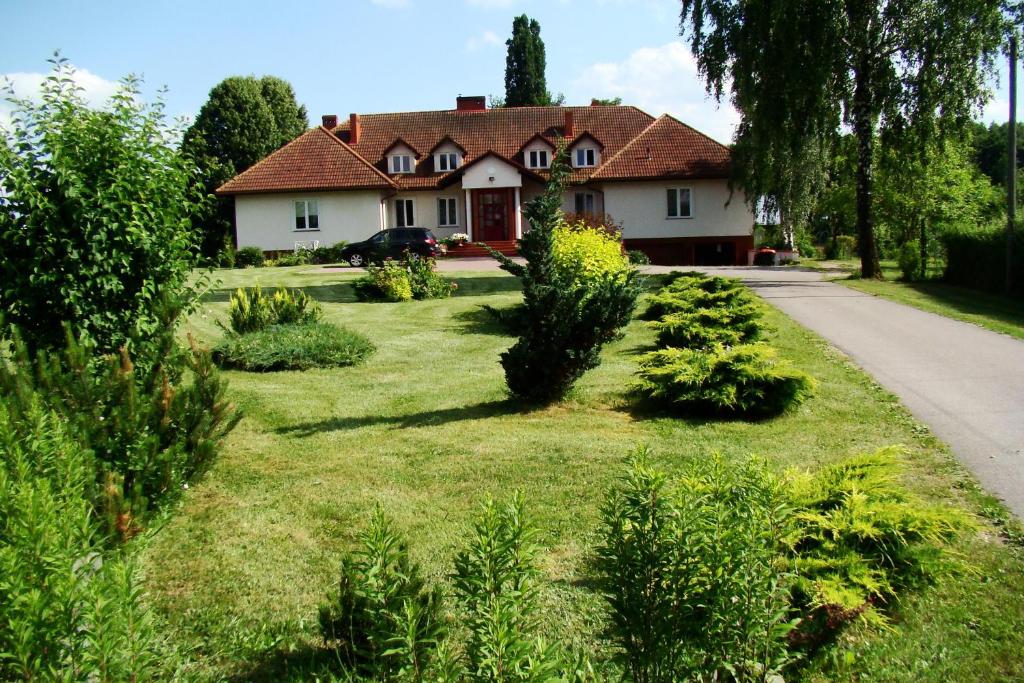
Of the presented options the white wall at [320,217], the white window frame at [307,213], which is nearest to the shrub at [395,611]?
the white wall at [320,217]

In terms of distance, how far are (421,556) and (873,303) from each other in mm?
17347

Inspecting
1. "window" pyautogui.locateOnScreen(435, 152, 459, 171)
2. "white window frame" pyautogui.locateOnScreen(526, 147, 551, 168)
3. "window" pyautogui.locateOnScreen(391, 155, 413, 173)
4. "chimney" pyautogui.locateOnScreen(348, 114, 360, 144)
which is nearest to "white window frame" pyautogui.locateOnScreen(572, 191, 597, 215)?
"white window frame" pyautogui.locateOnScreen(526, 147, 551, 168)

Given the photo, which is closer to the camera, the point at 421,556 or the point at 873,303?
the point at 421,556

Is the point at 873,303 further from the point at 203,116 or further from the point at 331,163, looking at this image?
the point at 203,116

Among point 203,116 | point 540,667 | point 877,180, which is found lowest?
point 540,667

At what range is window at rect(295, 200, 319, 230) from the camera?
1642 inches

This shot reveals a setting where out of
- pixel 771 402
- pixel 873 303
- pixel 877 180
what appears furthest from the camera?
pixel 877 180

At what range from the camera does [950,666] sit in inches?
157

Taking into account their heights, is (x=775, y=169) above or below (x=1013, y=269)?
above

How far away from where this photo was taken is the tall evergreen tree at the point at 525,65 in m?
63.2

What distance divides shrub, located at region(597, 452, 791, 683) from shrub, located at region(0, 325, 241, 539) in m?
3.25

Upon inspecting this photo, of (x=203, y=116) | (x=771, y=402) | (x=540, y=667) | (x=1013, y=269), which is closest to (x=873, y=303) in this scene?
(x=1013, y=269)

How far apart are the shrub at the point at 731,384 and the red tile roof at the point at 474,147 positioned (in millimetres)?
29664

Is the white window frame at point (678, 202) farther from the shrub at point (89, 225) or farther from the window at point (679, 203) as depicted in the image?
the shrub at point (89, 225)
